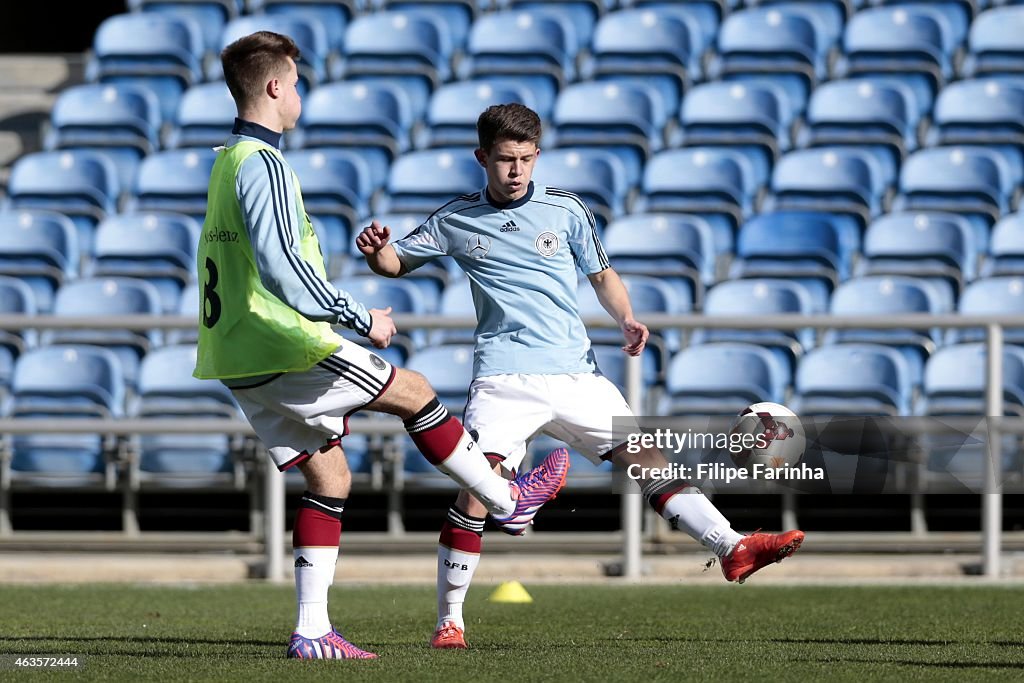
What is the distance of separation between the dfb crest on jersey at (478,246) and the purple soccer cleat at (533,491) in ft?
2.29

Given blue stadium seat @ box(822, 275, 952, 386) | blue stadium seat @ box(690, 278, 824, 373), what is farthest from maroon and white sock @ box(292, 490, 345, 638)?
blue stadium seat @ box(822, 275, 952, 386)

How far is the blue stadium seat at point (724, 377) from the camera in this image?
7.78 metres

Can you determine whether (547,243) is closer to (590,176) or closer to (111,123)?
(590,176)

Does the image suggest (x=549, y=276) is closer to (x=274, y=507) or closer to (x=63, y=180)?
(x=274, y=507)

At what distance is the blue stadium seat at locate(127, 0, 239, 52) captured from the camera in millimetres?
12547

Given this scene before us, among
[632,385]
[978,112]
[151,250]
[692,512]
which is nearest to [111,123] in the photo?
[151,250]

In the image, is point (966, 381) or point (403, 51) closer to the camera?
point (966, 381)

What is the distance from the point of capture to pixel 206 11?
12.7 meters

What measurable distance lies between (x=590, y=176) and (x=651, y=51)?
159cm

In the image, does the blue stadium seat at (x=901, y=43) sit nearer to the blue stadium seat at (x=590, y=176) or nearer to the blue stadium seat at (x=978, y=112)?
the blue stadium seat at (x=978, y=112)

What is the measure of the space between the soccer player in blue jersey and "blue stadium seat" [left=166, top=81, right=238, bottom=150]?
6.70 metres

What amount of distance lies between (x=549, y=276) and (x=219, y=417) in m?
3.39

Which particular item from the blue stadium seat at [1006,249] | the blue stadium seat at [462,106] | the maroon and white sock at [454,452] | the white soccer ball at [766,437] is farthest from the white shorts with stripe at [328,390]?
the blue stadium seat at [462,106]

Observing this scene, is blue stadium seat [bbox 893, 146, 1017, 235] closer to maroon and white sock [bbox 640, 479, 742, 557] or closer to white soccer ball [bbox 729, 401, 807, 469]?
white soccer ball [bbox 729, 401, 807, 469]
